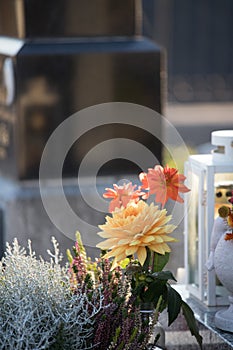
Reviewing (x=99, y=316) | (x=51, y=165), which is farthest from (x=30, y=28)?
(x=99, y=316)

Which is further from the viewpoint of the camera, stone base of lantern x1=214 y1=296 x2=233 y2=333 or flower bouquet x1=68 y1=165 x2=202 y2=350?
stone base of lantern x1=214 y1=296 x2=233 y2=333

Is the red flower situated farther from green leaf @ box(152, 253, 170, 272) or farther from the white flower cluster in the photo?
the white flower cluster

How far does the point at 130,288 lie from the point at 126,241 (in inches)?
5.5

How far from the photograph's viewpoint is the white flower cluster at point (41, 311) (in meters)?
1.88

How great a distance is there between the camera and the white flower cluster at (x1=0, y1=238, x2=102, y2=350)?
6.18 feet

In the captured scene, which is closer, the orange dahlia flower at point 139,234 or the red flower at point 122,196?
the orange dahlia flower at point 139,234

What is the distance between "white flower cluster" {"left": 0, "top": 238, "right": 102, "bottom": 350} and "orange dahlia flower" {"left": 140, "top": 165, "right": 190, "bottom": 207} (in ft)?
1.20

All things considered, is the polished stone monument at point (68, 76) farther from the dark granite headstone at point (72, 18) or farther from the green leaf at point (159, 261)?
the green leaf at point (159, 261)

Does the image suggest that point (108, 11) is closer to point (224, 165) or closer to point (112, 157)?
point (112, 157)

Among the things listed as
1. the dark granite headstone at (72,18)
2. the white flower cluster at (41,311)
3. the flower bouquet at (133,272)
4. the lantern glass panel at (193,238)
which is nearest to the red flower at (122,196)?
the flower bouquet at (133,272)

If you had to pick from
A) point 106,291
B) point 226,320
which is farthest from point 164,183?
point 226,320

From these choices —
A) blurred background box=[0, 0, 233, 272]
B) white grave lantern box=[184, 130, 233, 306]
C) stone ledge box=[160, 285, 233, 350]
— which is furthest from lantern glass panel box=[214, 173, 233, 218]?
blurred background box=[0, 0, 233, 272]

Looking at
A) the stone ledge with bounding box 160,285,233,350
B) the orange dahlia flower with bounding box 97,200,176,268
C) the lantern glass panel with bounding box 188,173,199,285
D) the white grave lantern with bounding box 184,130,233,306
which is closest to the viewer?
the orange dahlia flower with bounding box 97,200,176,268

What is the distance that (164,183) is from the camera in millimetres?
2328
